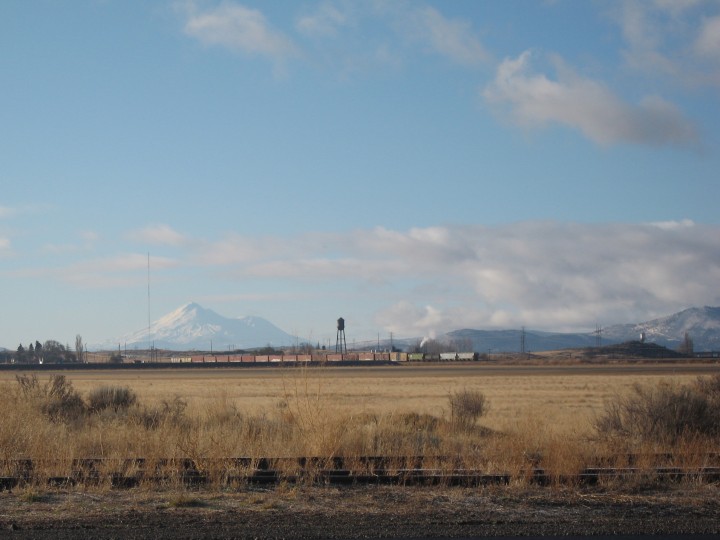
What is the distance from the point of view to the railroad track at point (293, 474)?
14.1 metres

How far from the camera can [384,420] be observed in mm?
23500

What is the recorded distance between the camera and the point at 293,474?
575 inches

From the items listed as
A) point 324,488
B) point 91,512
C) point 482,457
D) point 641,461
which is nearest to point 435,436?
point 482,457

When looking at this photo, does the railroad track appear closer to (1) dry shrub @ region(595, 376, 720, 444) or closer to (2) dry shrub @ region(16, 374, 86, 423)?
(1) dry shrub @ region(595, 376, 720, 444)

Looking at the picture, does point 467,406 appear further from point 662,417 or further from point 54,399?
point 54,399

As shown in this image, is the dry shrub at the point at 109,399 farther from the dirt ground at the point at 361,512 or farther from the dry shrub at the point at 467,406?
the dirt ground at the point at 361,512

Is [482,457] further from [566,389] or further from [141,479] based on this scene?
[566,389]

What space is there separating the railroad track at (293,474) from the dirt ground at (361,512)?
0.50 m

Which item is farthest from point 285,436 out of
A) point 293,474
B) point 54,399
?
point 54,399

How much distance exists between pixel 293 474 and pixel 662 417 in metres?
10.8

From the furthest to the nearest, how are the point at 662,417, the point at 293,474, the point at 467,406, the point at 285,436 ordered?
1. the point at 467,406
2. the point at 662,417
3. the point at 285,436
4. the point at 293,474

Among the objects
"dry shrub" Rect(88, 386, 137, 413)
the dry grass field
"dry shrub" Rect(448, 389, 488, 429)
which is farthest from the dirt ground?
"dry shrub" Rect(88, 386, 137, 413)

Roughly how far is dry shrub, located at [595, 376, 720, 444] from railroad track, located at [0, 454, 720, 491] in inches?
197

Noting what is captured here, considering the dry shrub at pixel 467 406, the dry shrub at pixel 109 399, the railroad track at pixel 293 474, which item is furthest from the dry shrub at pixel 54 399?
the dry shrub at pixel 467 406
